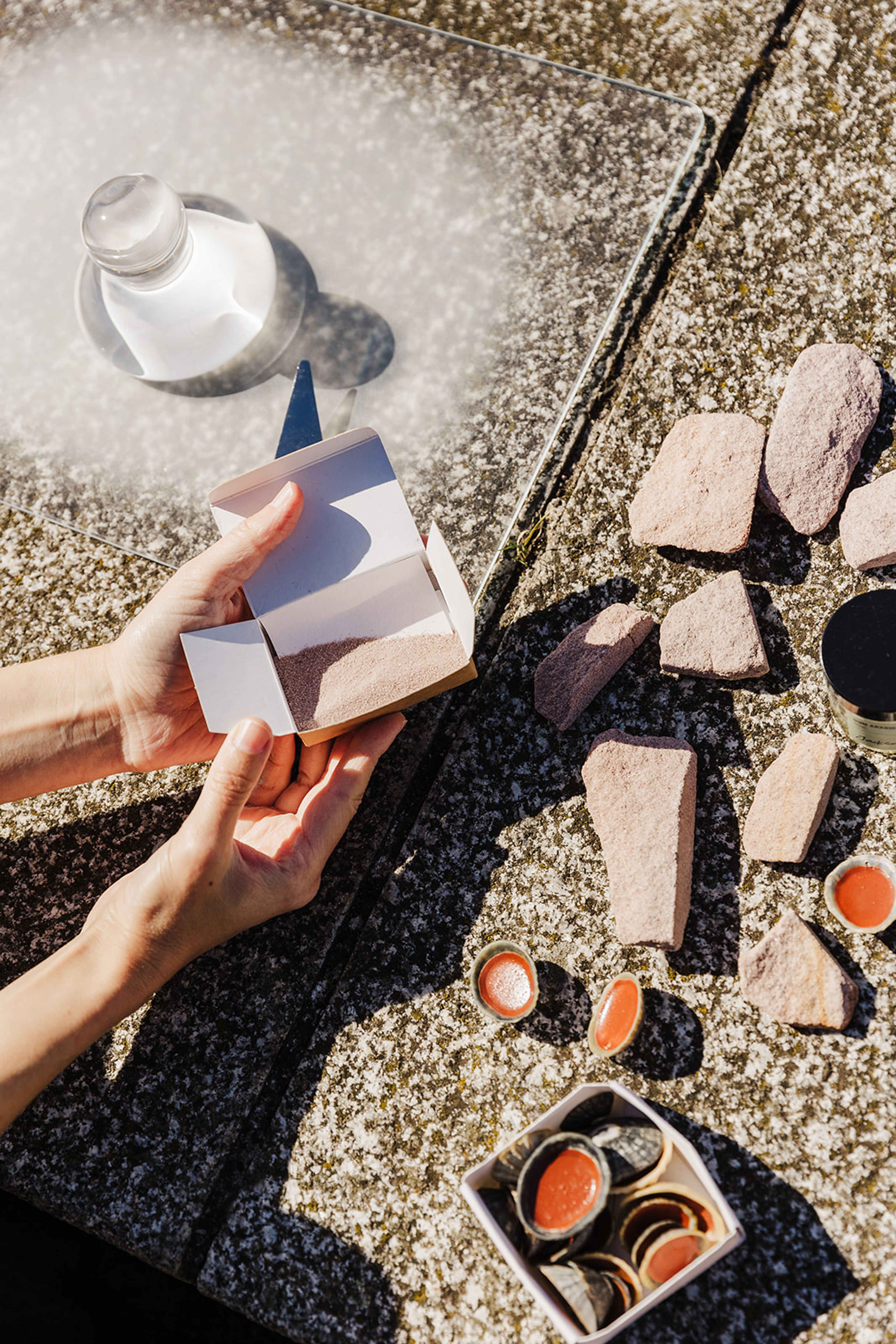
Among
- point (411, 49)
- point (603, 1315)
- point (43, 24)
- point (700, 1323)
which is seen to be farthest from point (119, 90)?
point (700, 1323)

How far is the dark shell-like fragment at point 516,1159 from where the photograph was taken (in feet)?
4.65

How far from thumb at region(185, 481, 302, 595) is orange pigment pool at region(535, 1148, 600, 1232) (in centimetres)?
112

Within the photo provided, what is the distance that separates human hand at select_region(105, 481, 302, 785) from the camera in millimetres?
1628

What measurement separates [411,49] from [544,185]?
51cm

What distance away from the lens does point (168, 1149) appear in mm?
1664

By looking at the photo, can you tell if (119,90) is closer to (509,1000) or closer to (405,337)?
(405,337)

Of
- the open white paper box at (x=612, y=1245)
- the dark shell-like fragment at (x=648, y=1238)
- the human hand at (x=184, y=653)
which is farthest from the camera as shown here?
the human hand at (x=184, y=653)

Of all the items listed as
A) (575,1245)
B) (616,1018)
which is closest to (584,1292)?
(575,1245)

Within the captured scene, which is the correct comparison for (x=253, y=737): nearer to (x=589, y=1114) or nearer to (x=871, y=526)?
(x=589, y=1114)

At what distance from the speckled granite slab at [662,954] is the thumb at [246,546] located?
0.51 metres

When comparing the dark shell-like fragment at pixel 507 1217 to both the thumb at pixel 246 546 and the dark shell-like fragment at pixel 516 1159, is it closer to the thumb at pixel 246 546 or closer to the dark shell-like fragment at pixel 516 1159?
the dark shell-like fragment at pixel 516 1159

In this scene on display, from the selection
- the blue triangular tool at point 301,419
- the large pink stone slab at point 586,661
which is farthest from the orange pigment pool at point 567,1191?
the blue triangular tool at point 301,419

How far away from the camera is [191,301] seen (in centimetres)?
201

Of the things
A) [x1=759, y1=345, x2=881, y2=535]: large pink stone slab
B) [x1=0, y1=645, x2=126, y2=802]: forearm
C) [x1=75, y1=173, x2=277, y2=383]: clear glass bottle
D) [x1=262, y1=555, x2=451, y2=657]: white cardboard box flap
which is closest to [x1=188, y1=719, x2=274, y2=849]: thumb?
[x1=262, y1=555, x2=451, y2=657]: white cardboard box flap
